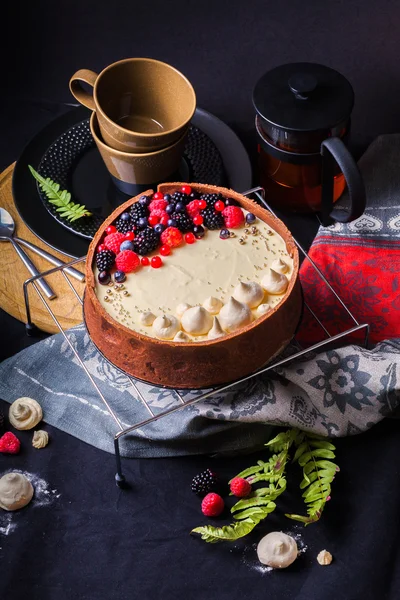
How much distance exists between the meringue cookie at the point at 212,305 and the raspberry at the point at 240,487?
26 centimetres

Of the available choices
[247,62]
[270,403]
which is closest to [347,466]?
[270,403]

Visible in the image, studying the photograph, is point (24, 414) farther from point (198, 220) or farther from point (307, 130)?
point (307, 130)

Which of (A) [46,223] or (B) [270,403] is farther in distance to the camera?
(A) [46,223]

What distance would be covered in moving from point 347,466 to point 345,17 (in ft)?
3.50

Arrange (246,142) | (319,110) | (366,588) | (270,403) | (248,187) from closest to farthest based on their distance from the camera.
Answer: (366,588), (270,403), (319,110), (248,187), (246,142)

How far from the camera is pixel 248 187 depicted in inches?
72.6

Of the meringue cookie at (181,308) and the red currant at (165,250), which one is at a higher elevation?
the red currant at (165,250)

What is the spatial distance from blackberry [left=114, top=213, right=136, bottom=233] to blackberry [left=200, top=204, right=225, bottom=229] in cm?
12

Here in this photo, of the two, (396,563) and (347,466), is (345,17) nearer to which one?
(347,466)

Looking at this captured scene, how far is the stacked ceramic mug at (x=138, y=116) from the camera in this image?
5.56ft

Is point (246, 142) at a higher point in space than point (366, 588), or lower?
higher

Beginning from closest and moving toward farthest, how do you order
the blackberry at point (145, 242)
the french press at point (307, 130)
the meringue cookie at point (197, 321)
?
1. the meringue cookie at point (197, 321)
2. the blackberry at point (145, 242)
3. the french press at point (307, 130)

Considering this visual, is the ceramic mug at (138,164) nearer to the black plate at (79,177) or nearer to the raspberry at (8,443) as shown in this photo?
the black plate at (79,177)

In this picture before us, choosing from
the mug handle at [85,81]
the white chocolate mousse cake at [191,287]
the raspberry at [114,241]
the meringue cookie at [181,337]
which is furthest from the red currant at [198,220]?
the mug handle at [85,81]
